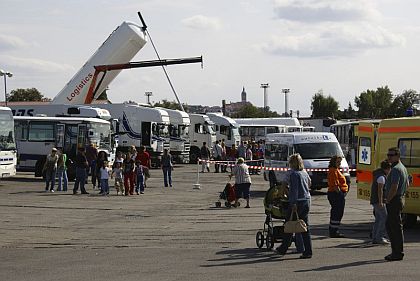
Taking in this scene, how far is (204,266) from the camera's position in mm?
12055

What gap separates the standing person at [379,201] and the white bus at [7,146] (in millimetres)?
17591

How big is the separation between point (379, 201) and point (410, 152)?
8.00 ft

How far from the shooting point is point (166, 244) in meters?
14.9

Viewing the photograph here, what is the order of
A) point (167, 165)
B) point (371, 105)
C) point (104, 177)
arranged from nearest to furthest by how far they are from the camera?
point (104, 177) → point (167, 165) → point (371, 105)

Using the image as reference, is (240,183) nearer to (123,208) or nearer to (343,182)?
(123,208)

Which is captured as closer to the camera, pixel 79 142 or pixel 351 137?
pixel 79 142

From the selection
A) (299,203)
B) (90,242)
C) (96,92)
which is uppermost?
(96,92)

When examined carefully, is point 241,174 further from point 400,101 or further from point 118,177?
point 400,101

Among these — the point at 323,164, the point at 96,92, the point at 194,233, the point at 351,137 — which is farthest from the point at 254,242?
the point at 96,92

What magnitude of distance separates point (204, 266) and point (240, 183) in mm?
10964

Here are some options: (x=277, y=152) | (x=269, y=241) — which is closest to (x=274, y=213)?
(x=269, y=241)

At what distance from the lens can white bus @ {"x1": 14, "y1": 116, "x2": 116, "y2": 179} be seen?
34312mm

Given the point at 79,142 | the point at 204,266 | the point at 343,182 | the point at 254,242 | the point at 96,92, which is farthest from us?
the point at 96,92

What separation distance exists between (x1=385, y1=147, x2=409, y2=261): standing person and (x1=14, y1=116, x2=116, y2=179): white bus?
22.5 meters
